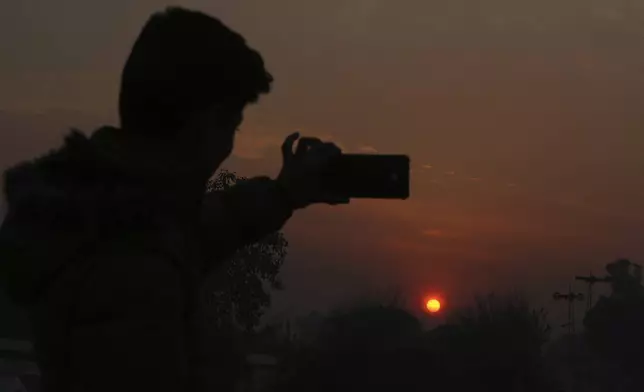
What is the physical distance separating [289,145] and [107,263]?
3.55 feet

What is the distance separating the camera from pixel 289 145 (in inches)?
128

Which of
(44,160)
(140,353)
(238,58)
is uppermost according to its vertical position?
(238,58)

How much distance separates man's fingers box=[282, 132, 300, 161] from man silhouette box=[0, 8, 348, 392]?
601 mm

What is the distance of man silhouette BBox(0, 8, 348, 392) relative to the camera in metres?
2.19

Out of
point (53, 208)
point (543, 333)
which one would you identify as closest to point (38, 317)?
point (53, 208)

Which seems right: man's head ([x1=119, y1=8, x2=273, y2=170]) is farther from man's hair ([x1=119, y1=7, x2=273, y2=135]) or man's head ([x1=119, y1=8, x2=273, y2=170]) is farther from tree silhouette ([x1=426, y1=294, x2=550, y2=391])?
tree silhouette ([x1=426, y1=294, x2=550, y2=391])

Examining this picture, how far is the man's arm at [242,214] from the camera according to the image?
9.96 feet

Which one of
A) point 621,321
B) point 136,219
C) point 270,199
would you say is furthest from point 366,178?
point 621,321

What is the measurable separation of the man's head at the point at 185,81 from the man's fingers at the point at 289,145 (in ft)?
2.24

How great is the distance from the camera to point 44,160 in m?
2.45

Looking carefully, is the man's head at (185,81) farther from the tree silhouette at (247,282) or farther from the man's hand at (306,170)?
the tree silhouette at (247,282)

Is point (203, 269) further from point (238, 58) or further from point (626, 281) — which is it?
point (626, 281)

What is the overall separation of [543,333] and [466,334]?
2.13 metres

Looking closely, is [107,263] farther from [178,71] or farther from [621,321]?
[621,321]
